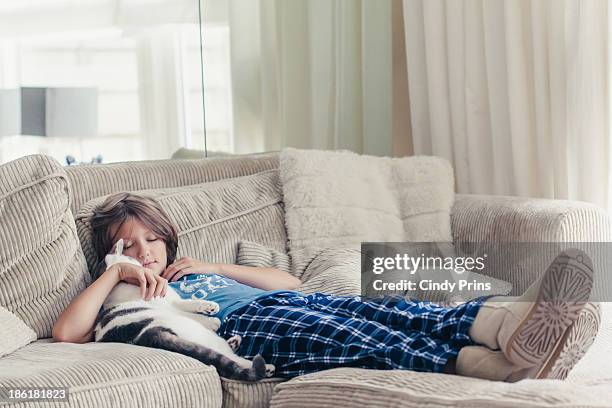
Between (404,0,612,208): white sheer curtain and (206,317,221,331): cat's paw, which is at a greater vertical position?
(404,0,612,208): white sheer curtain

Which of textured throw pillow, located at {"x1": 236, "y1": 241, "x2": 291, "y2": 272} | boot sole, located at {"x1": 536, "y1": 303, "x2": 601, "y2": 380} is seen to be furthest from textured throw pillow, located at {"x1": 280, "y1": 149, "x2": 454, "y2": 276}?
boot sole, located at {"x1": 536, "y1": 303, "x2": 601, "y2": 380}

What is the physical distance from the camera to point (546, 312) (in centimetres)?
164

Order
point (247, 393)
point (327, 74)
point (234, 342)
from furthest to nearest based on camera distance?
point (327, 74) → point (234, 342) → point (247, 393)

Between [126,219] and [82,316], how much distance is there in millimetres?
292

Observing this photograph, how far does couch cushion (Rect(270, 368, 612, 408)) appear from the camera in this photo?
1521 millimetres

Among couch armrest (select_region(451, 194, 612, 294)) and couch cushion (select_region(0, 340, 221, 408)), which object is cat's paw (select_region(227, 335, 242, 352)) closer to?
couch cushion (select_region(0, 340, 221, 408))

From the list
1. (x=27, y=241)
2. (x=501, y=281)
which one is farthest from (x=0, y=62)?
(x=501, y=281)

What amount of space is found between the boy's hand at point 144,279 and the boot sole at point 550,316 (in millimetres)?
868

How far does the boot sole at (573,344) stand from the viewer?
1667mm

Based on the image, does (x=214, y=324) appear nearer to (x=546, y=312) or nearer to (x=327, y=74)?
(x=546, y=312)

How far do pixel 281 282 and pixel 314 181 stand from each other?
40cm

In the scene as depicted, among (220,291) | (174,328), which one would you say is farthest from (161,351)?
(220,291)

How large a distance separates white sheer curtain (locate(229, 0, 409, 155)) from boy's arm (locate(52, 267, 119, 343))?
4.68 ft

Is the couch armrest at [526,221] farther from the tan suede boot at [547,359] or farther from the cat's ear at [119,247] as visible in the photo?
the cat's ear at [119,247]
